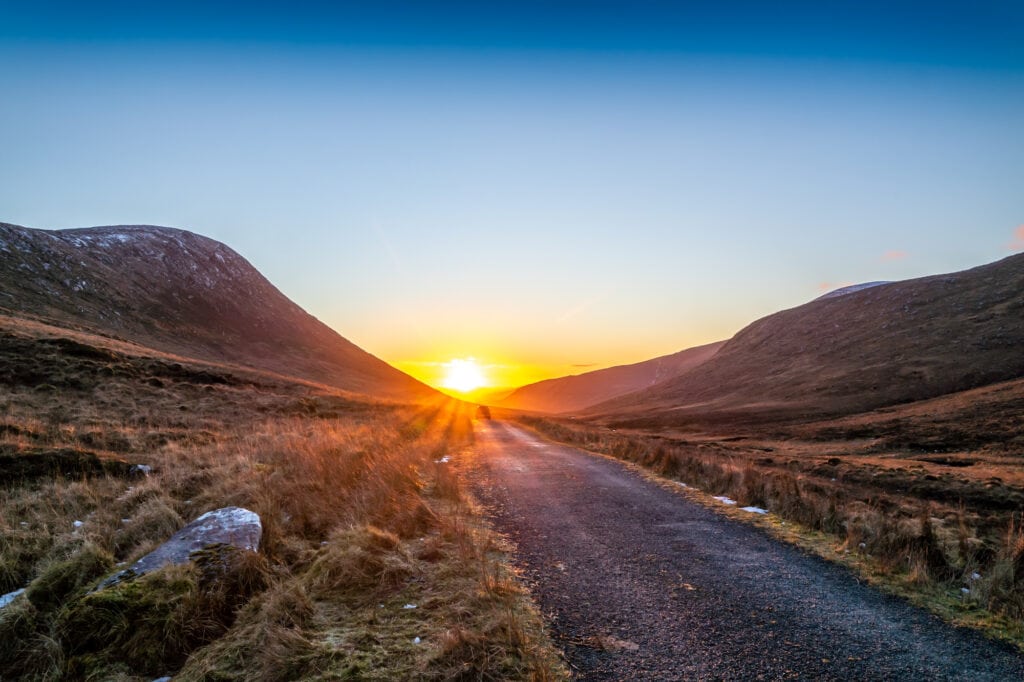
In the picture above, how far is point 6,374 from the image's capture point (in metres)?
24.3

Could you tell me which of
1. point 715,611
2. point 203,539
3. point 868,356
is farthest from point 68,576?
point 868,356

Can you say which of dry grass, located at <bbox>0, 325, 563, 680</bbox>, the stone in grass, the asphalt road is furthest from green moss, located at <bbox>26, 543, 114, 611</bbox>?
the asphalt road

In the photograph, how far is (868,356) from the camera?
9088cm

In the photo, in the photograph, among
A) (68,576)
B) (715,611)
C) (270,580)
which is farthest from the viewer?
(68,576)

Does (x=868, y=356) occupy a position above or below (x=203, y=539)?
above

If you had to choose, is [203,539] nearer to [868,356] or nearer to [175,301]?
[868,356]

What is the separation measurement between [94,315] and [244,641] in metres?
94.9

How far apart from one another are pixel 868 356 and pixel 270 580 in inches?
4380

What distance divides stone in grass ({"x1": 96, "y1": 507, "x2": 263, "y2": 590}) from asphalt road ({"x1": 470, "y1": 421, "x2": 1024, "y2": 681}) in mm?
4176

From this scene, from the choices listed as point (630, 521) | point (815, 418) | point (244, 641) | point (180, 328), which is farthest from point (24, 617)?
point (180, 328)

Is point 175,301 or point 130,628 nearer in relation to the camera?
point 130,628

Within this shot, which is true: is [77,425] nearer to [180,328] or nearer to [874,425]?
[874,425]

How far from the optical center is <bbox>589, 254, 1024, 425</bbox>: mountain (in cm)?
7069

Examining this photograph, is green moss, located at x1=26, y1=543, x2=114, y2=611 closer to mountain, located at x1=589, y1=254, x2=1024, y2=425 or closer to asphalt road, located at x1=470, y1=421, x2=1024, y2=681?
asphalt road, located at x1=470, y1=421, x2=1024, y2=681
